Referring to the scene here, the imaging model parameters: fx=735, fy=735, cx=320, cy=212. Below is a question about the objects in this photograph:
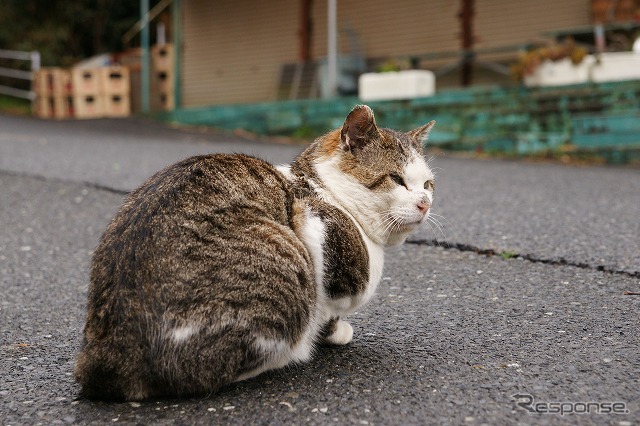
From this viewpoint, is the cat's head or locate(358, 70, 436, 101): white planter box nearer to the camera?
the cat's head

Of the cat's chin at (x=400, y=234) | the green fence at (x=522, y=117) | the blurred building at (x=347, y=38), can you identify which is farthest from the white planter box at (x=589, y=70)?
the cat's chin at (x=400, y=234)

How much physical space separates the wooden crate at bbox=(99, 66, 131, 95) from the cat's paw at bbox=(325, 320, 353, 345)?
1542 centimetres

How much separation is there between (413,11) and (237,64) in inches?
209

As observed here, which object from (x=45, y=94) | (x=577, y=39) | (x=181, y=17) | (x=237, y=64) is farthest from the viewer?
(x=181, y=17)

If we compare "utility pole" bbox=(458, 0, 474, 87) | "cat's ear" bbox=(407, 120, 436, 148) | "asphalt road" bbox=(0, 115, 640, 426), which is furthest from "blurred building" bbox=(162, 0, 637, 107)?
"cat's ear" bbox=(407, 120, 436, 148)

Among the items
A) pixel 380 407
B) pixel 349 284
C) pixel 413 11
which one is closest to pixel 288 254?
pixel 349 284

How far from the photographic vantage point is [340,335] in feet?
10.6

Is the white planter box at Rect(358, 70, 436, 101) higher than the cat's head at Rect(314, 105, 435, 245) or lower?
higher

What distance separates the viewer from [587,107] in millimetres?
9898

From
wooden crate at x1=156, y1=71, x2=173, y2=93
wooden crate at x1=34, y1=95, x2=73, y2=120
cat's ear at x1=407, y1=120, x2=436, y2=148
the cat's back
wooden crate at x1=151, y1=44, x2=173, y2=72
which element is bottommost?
the cat's back

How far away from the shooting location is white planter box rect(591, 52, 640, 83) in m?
9.97

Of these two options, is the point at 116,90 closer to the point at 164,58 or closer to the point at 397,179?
the point at 164,58

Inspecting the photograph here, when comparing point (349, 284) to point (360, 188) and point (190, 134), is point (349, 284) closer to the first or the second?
point (360, 188)

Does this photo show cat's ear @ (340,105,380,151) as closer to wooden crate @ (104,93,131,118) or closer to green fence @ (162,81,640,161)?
green fence @ (162,81,640,161)
